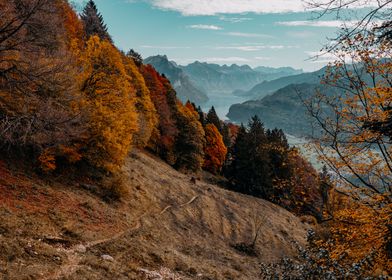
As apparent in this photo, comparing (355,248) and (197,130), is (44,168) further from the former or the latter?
(197,130)

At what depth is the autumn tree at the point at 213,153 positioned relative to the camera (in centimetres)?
7812

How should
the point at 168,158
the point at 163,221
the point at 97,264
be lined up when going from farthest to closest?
the point at 168,158, the point at 163,221, the point at 97,264

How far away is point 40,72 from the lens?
56.5ft

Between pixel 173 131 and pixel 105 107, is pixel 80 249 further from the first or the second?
pixel 173 131

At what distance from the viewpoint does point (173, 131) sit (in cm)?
6519

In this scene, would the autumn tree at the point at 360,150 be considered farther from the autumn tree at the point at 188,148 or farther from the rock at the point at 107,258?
the autumn tree at the point at 188,148

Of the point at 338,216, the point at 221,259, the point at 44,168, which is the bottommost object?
the point at 221,259

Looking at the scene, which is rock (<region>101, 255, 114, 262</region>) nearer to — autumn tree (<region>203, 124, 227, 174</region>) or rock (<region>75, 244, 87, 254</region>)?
rock (<region>75, 244, 87, 254</region>)

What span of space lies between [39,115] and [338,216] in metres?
14.7

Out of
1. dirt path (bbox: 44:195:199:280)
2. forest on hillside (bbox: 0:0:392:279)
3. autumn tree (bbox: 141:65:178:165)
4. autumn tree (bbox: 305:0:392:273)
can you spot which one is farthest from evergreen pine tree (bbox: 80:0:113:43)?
autumn tree (bbox: 305:0:392:273)

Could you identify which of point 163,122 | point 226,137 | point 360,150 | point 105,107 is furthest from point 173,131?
point 360,150

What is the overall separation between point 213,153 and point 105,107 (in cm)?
4838

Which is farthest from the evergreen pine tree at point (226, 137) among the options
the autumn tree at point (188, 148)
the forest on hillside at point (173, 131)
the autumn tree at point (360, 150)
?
the autumn tree at point (360, 150)

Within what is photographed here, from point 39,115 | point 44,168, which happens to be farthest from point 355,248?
point 44,168
